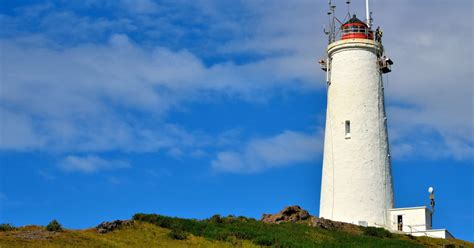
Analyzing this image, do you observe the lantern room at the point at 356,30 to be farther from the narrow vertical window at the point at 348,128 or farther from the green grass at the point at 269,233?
the green grass at the point at 269,233

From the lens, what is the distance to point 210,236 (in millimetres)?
39938

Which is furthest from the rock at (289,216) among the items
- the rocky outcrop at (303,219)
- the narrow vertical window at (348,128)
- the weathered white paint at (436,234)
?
the weathered white paint at (436,234)

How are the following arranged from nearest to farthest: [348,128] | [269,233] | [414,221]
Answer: [269,233], [414,221], [348,128]

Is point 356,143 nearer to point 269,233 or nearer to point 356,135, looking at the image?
point 356,135

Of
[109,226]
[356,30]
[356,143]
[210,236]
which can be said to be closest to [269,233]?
[210,236]

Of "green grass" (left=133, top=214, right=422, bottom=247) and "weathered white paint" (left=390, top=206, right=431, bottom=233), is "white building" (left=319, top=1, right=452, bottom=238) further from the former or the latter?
"green grass" (left=133, top=214, right=422, bottom=247)

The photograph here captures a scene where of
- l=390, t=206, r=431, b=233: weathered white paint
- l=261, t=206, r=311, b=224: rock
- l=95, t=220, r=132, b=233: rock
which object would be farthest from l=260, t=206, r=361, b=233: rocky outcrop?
l=95, t=220, r=132, b=233: rock

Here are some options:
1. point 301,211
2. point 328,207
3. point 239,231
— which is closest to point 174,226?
point 239,231

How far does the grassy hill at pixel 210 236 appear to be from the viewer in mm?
36375

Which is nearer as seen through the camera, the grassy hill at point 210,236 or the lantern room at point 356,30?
the grassy hill at point 210,236

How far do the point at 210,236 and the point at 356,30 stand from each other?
19.6 metres

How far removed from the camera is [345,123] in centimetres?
5131

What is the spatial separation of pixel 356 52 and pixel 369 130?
5088mm

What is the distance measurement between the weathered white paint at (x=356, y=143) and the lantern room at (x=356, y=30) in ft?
2.29
